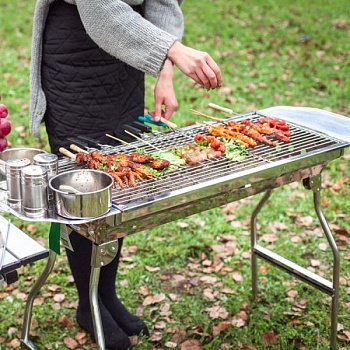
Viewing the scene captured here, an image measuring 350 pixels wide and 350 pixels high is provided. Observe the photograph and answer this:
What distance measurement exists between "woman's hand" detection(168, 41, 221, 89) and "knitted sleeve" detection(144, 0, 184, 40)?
419mm

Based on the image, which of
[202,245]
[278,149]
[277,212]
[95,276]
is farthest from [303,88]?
[95,276]

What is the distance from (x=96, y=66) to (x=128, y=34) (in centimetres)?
43

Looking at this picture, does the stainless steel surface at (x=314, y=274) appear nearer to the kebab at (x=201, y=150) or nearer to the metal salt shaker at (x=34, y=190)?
the kebab at (x=201, y=150)

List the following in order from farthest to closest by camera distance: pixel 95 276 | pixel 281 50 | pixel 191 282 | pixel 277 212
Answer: pixel 281 50, pixel 277 212, pixel 191 282, pixel 95 276

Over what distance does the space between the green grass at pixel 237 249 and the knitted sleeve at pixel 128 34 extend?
1618 millimetres

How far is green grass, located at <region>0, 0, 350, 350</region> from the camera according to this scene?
3.81 metres

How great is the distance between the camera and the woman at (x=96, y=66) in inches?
111

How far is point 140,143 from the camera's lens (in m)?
2.98

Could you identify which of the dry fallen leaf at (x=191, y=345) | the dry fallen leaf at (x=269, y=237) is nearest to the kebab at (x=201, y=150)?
the dry fallen leaf at (x=191, y=345)

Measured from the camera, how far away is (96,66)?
3188 millimetres

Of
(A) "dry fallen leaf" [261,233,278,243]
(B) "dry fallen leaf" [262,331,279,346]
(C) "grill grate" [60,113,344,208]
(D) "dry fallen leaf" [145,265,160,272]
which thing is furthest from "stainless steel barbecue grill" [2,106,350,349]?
(A) "dry fallen leaf" [261,233,278,243]

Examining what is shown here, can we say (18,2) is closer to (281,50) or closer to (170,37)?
(281,50)

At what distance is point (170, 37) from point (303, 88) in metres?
5.16

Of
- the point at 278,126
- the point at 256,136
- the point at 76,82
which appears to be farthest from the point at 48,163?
the point at 278,126
